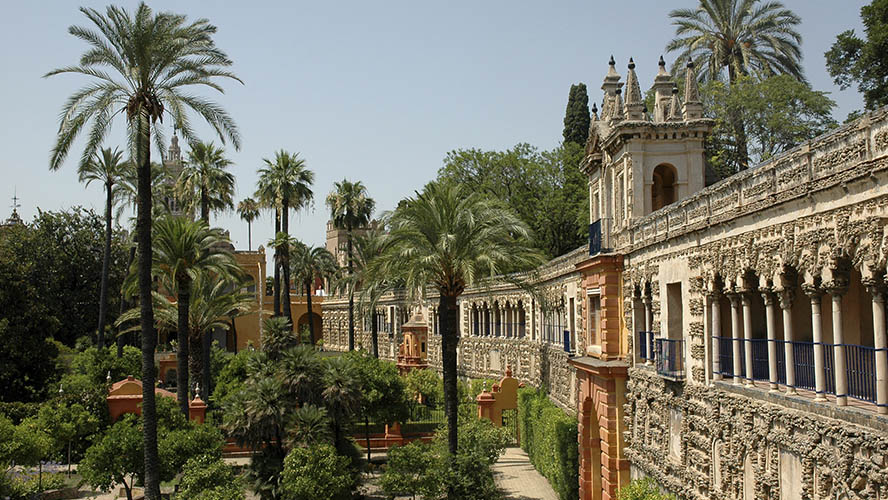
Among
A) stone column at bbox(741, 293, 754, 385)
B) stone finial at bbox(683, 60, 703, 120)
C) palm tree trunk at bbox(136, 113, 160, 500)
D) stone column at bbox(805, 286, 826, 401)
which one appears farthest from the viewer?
stone finial at bbox(683, 60, 703, 120)

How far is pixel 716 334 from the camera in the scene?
16734mm

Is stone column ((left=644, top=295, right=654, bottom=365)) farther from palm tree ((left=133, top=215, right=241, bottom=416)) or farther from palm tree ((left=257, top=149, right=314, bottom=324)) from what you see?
palm tree ((left=257, top=149, right=314, bottom=324))

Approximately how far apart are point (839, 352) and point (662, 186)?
549 inches

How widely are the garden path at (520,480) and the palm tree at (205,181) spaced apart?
70.2 ft

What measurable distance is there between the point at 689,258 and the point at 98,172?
129ft

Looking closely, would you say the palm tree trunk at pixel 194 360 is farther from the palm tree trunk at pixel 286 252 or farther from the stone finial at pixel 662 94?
the stone finial at pixel 662 94

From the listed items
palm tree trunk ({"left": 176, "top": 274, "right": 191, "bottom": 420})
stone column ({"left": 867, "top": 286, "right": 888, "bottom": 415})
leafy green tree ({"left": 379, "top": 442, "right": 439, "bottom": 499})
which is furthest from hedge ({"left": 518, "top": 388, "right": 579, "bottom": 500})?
stone column ({"left": 867, "top": 286, "right": 888, "bottom": 415})

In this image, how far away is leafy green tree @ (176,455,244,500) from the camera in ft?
73.8

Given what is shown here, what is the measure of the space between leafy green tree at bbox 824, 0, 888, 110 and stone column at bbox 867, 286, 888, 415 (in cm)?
2586

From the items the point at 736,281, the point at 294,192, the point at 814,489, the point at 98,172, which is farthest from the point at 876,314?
the point at 98,172

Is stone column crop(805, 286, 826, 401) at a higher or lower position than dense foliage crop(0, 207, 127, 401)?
lower

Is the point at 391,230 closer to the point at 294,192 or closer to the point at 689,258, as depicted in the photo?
the point at 689,258

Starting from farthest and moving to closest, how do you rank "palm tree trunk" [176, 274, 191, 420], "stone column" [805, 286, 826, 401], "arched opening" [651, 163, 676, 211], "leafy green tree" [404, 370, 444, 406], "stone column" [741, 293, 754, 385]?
"leafy green tree" [404, 370, 444, 406]
"palm tree trunk" [176, 274, 191, 420]
"arched opening" [651, 163, 676, 211]
"stone column" [741, 293, 754, 385]
"stone column" [805, 286, 826, 401]

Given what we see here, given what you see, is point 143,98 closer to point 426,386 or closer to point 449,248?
point 449,248
